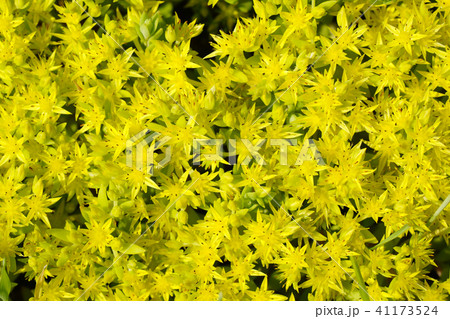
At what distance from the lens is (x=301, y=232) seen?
0.90 metres

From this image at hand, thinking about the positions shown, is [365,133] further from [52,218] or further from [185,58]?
[52,218]

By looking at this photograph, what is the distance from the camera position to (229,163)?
0.89 meters

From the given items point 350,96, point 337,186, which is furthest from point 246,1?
point 337,186

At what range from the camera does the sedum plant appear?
877mm

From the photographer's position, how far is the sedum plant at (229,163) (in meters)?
0.88

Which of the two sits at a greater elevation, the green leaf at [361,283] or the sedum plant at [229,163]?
the sedum plant at [229,163]

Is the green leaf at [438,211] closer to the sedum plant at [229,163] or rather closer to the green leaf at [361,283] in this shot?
the sedum plant at [229,163]

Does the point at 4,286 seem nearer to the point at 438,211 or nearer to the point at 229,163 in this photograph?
the point at 229,163
